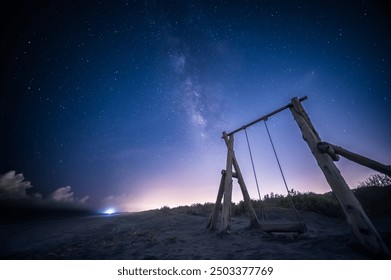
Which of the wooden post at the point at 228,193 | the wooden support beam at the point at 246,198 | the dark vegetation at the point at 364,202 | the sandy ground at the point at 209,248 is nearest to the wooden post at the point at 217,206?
the wooden post at the point at 228,193

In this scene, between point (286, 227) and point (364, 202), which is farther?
point (364, 202)

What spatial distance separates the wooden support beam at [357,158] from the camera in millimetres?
2910

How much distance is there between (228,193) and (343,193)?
120 inches

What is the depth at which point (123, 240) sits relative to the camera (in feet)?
16.7

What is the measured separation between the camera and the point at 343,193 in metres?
3.14

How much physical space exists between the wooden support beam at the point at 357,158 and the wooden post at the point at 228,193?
2788 mm

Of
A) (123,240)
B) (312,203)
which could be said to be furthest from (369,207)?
(123,240)

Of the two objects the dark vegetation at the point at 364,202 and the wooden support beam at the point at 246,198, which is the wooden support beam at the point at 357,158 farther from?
the dark vegetation at the point at 364,202

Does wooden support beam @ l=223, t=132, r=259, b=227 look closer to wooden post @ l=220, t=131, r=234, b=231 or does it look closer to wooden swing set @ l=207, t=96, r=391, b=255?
wooden swing set @ l=207, t=96, r=391, b=255

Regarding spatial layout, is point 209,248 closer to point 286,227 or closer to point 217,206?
point 286,227

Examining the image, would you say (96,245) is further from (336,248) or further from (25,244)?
(336,248)

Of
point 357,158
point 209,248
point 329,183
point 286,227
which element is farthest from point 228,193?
point 357,158
